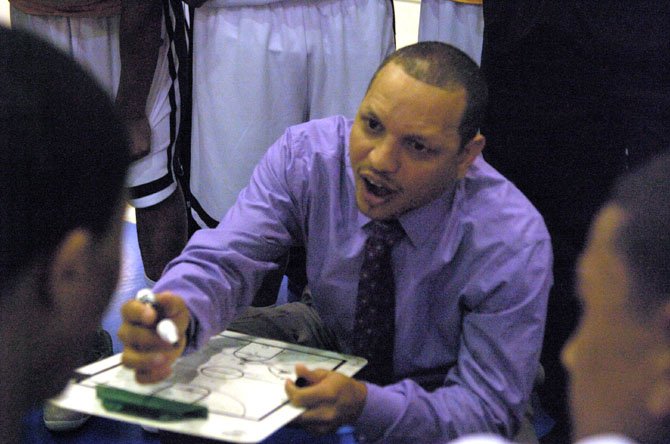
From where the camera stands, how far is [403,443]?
1607 mm

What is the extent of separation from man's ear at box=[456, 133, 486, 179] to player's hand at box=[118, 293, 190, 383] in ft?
2.06

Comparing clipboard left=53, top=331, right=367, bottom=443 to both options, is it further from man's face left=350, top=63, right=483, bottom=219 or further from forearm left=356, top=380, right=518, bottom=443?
man's face left=350, top=63, right=483, bottom=219

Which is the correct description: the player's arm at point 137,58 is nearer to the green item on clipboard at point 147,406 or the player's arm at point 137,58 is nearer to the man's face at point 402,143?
the man's face at point 402,143

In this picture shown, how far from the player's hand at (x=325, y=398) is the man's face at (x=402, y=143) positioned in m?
0.38

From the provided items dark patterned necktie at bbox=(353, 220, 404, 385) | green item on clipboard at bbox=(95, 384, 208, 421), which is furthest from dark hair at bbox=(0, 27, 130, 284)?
dark patterned necktie at bbox=(353, 220, 404, 385)

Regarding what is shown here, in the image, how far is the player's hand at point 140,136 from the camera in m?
2.33

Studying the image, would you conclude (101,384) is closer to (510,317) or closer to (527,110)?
(510,317)

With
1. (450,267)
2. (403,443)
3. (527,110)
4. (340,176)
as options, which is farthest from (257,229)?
(527,110)

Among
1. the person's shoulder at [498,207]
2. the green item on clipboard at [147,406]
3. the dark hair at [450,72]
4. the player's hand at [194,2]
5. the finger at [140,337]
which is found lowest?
the green item on clipboard at [147,406]

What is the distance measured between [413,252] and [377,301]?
0.12 metres

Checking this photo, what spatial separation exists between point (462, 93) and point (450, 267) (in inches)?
13.4

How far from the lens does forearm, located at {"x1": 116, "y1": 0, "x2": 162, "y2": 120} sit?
2.21 meters

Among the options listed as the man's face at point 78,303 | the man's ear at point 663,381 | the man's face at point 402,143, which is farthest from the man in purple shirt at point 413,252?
the man's ear at point 663,381

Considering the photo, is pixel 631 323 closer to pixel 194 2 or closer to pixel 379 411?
pixel 379 411
